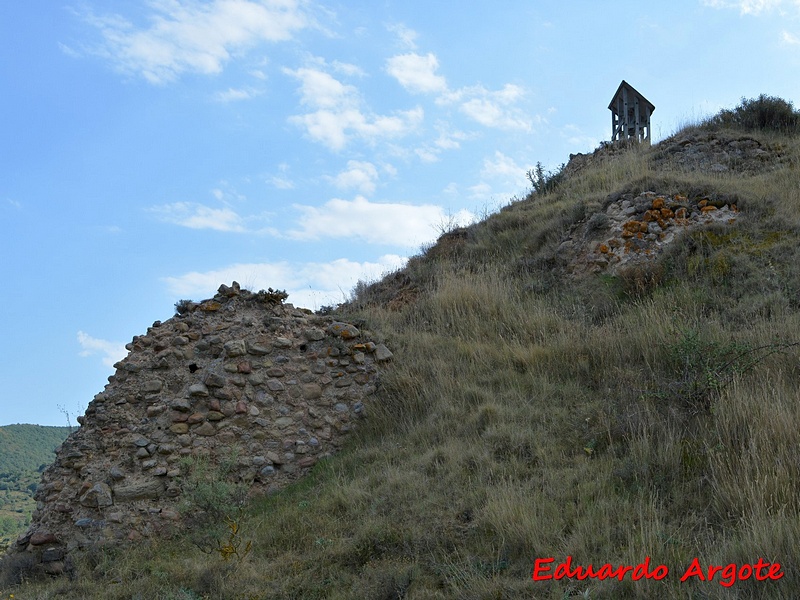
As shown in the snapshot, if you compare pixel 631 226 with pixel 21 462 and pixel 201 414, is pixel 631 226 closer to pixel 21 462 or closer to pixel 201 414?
pixel 201 414

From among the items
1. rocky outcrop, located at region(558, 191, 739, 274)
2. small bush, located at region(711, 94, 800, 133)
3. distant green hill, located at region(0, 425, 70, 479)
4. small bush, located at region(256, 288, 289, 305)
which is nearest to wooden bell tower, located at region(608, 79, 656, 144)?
small bush, located at region(711, 94, 800, 133)

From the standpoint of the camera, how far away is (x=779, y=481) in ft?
12.6

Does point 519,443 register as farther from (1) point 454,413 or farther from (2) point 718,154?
(2) point 718,154

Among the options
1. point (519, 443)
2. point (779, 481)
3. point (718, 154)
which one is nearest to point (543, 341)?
point (519, 443)

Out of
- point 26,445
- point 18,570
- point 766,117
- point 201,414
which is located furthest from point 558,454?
point 26,445

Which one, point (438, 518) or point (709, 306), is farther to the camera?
point (709, 306)

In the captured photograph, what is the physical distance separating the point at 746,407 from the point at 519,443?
1.84 metres

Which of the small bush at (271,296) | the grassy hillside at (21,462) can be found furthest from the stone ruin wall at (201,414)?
the grassy hillside at (21,462)

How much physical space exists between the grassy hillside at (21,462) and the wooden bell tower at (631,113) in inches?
632

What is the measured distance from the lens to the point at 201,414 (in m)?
6.97

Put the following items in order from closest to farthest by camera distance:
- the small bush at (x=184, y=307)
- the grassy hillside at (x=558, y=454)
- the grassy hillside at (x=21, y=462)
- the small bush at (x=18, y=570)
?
the grassy hillside at (x=558, y=454) → the small bush at (x=18, y=570) → the small bush at (x=184, y=307) → the grassy hillside at (x=21, y=462)

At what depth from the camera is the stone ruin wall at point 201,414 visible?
6.16 m

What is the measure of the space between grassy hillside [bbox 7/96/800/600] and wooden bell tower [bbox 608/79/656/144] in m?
7.84

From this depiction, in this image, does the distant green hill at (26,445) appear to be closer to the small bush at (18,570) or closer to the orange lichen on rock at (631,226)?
the small bush at (18,570)
